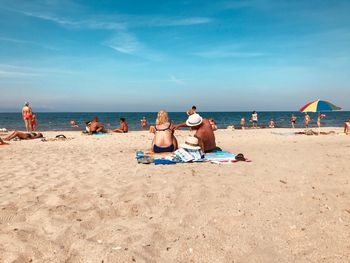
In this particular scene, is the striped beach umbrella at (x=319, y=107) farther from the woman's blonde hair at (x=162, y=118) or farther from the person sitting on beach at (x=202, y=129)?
the woman's blonde hair at (x=162, y=118)

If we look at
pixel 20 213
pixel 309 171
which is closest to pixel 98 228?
pixel 20 213

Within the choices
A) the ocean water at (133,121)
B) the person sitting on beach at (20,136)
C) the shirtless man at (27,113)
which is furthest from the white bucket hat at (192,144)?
the ocean water at (133,121)

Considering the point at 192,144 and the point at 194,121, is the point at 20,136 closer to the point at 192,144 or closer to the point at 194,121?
the point at 194,121

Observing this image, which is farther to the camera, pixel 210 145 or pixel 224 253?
pixel 210 145

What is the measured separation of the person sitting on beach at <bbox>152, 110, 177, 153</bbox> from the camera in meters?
9.87

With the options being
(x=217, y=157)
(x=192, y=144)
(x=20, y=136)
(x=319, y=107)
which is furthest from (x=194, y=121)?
(x=319, y=107)

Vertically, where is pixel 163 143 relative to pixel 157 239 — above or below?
above

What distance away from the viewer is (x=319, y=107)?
18984mm

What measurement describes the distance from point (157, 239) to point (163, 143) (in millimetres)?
6032

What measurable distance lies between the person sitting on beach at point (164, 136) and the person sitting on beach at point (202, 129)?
332 mm

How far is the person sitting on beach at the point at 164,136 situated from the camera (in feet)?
32.4

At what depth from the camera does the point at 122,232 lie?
4188mm

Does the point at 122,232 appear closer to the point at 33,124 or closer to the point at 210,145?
the point at 210,145

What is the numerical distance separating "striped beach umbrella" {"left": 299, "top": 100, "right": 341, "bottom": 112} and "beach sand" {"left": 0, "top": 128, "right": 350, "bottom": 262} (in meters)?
11.8
